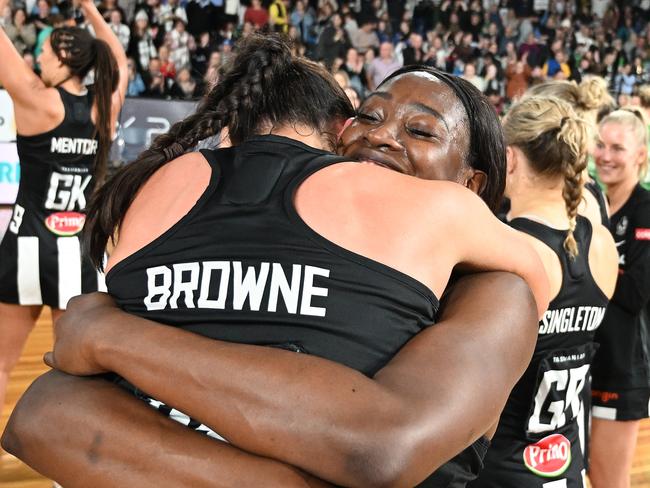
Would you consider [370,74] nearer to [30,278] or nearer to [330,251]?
[30,278]

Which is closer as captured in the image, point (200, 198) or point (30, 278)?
point (200, 198)

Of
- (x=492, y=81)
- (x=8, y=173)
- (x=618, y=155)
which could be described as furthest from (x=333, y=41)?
(x=618, y=155)

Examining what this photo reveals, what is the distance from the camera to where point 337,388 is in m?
0.97

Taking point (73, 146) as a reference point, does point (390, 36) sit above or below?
below

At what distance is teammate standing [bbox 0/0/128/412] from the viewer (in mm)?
3480

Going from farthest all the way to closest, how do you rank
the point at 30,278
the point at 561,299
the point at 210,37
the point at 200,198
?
the point at 210,37 < the point at 30,278 < the point at 561,299 < the point at 200,198

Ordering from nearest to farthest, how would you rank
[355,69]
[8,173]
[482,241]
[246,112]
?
1. [482,241]
2. [246,112]
3. [8,173]
4. [355,69]

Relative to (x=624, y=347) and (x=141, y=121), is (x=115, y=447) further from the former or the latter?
(x=141, y=121)

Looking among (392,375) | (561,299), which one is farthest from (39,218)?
(392,375)

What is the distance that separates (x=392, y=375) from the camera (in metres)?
1.01

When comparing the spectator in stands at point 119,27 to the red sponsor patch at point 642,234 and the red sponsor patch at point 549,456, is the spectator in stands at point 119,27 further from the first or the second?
the red sponsor patch at point 549,456

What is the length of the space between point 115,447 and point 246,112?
57 cm

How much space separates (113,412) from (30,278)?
261 cm

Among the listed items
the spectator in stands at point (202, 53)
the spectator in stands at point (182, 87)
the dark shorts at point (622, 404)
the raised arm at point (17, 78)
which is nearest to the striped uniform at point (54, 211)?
the raised arm at point (17, 78)
